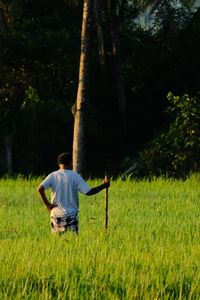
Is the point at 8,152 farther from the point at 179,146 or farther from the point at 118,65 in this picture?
the point at 179,146

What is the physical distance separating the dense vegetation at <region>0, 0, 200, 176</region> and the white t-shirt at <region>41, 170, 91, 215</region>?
17.0 m

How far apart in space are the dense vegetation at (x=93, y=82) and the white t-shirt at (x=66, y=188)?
17.0 meters

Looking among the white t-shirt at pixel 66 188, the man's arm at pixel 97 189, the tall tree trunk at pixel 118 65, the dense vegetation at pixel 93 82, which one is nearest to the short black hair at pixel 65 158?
the white t-shirt at pixel 66 188

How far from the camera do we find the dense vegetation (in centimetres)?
3016

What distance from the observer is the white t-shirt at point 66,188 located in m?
11.2

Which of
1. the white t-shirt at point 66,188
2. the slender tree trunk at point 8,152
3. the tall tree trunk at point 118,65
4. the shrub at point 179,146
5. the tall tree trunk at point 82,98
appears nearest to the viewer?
the white t-shirt at point 66,188

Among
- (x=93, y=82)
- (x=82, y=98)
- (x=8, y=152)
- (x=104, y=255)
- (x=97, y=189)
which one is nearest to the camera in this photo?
(x=104, y=255)

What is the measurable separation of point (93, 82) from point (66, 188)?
22.1m

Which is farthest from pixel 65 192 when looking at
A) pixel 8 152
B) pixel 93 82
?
pixel 93 82

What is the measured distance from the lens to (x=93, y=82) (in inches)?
1302

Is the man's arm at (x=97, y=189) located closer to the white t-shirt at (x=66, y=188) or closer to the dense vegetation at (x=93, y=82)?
the white t-shirt at (x=66, y=188)

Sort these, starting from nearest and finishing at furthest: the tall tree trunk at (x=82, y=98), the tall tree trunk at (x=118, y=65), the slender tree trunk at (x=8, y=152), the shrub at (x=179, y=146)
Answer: the tall tree trunk at (x=82, y=98) → the shrub at (x=179, y=146) → the slender tree trunk at (x=8, y=152) → the tall tree trunk at (x=118, y=65)

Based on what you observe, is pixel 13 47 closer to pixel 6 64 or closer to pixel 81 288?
pixel 6 64

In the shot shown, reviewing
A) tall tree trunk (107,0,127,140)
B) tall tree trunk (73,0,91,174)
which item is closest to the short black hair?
tall tree trunk (73,0,91,174)
